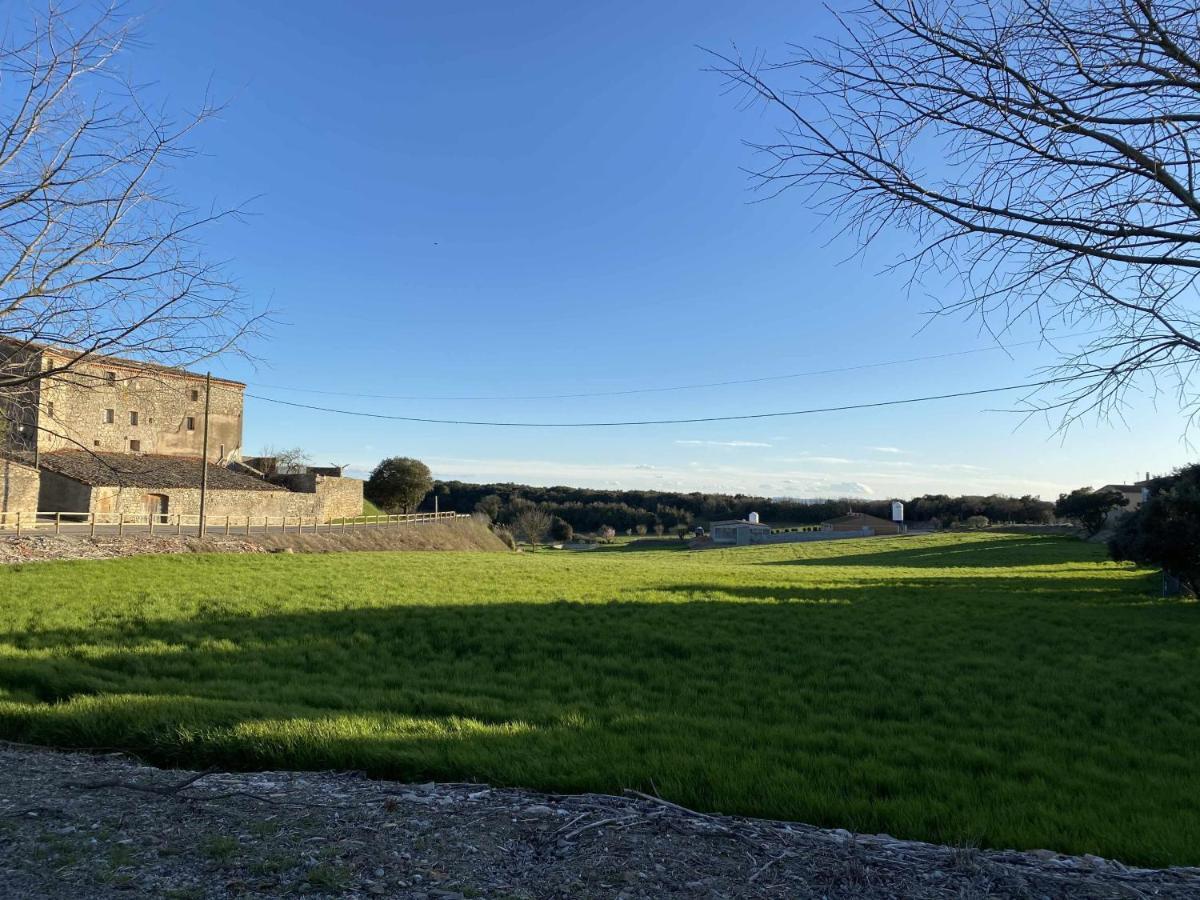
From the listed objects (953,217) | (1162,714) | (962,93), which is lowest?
(1162,714)

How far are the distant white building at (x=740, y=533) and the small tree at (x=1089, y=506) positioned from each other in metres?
28.6

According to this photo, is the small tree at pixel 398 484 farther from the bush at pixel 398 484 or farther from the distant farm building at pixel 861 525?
the distant farm building at pixel 861 525

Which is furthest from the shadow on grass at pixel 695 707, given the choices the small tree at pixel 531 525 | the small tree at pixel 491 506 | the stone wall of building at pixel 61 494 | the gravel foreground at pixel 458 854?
the small tree at pixel 491 506

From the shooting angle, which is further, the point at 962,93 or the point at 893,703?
the point at 893,703

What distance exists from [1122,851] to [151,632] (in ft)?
42.8

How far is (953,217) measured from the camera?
351 cm

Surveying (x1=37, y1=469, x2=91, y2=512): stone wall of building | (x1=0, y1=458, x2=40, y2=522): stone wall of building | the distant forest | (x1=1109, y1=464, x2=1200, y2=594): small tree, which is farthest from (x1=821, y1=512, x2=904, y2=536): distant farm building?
(x1=0, y1=458, x2=40, y2=522): stone wall of building

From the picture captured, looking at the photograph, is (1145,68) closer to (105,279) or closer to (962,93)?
(962,93)

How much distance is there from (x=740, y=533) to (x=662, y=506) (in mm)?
29422

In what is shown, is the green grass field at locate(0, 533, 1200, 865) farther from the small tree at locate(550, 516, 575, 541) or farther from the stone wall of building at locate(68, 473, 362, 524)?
the small tree at locate(550, 516, 575, 541)

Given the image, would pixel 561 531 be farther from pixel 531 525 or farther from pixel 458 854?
pixel 458 854

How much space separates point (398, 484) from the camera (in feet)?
209

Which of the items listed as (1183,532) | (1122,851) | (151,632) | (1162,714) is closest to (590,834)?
(1122,851)

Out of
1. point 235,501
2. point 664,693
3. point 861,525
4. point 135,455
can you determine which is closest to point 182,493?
point 235,501
